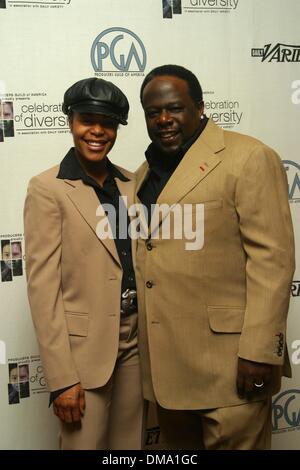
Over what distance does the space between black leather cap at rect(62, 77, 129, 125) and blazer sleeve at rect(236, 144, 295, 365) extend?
0.39 metres

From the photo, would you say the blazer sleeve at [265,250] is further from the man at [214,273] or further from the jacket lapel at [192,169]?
the jacket lapel at [192,169]

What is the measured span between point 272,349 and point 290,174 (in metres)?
1.03

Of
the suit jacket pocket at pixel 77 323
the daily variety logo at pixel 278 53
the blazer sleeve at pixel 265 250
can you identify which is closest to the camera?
the blazer sleeve at pixel 265 250

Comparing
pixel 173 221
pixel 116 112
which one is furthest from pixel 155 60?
pixel 173 221

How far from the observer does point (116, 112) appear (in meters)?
1.52

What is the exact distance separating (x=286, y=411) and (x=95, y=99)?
1569 mm

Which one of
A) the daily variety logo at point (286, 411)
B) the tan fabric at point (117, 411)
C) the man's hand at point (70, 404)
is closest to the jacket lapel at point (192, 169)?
the tan fabric at point (117, 411)

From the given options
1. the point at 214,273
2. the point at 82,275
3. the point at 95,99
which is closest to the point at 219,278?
the point at 214,273

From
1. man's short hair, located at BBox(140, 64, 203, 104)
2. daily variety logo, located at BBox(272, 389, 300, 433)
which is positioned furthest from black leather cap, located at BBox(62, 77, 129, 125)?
daily variety logo, located at BBox(272, 389, 300, 433)

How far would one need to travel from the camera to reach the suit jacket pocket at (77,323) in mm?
1495

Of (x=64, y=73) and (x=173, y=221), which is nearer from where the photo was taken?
(x=173, y=221)

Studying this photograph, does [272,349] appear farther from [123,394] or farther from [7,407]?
[7,407]

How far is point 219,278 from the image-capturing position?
1.48 m

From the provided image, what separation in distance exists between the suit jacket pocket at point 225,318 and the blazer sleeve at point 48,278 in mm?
383
